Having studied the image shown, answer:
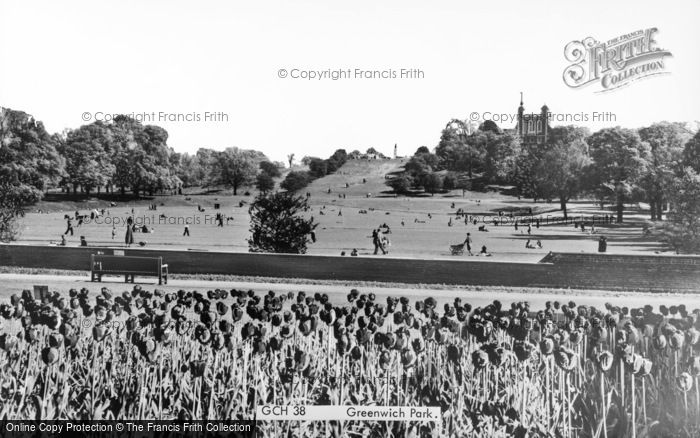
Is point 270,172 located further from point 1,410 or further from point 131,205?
point 1,410

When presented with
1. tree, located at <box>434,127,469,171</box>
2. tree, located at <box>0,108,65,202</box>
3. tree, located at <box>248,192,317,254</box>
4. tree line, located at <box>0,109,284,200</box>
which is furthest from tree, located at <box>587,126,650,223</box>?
tree, located at <box>0,108,65,202</box>

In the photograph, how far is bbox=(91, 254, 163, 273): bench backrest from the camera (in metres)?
8.31

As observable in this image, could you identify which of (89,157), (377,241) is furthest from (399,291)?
(89,157)

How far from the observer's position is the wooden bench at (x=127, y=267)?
8312 mm

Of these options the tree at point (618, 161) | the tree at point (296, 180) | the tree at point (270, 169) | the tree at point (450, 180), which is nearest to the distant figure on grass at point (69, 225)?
the tree at point (270, 169)

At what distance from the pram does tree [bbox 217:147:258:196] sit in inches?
130

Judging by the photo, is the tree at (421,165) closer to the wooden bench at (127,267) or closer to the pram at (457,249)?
the pram at (457,249)

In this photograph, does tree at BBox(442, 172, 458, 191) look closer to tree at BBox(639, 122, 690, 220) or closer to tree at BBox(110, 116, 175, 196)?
tree at BBox(639, 122, 690, 220)

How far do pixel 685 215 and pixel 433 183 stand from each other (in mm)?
3610

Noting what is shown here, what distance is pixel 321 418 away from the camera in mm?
4523

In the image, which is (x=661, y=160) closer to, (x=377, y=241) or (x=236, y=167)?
(x=377, y=241)

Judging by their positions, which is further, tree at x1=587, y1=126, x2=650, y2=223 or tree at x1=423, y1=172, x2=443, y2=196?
tree at x1=423, y1=172, x2=443, y2=196

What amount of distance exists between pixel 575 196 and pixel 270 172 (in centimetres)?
458

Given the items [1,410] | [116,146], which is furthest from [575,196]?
[1,410]
